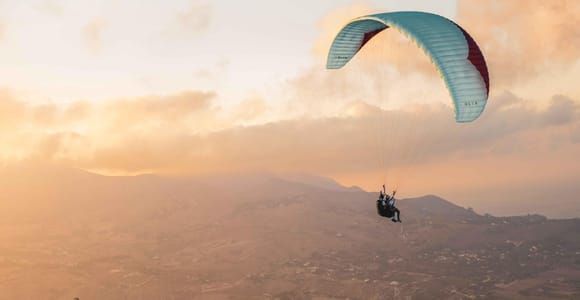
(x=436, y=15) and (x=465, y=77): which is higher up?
(x=436, y=15)

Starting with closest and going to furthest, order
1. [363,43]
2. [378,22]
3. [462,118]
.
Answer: [462,118] < [378,22] < [363,43]

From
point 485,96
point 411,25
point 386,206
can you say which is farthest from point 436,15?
point 386,206

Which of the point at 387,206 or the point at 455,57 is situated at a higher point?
the point at 455,57

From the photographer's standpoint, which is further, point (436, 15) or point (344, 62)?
point (344, 62)

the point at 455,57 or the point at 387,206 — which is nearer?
the point at 455,57

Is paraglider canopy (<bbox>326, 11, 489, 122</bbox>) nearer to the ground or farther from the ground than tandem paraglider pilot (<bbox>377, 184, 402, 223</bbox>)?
farther from the ground

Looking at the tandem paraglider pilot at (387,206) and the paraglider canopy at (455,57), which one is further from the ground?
the paraglider canopy at (455,57)

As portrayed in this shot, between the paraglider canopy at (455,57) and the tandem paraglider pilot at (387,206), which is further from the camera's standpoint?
the tandem paraglider pilot at (387,206)

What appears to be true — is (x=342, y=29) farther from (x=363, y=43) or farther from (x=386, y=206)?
(x=386, y=206)

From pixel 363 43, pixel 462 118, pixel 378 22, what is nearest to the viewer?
pixel 462 118

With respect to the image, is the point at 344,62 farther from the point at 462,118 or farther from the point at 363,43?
the point at 462,118

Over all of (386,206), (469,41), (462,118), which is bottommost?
(386,206)
